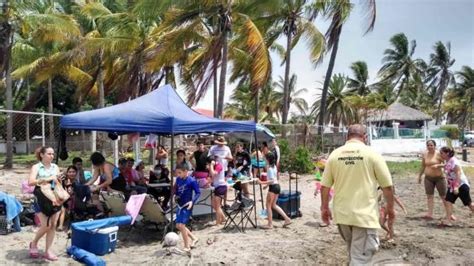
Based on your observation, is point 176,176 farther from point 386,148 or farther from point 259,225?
point 386,148

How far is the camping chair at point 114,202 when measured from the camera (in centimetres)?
820

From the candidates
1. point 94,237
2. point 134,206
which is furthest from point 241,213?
point 94,237

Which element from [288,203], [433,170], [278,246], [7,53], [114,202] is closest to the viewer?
[278,246]

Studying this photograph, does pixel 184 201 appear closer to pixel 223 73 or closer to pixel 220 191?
pixel 220 191

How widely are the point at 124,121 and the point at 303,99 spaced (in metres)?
53.2

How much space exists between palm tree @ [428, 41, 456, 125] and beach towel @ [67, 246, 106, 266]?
61617 millimetres

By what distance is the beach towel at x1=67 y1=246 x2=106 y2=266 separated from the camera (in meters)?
6.21

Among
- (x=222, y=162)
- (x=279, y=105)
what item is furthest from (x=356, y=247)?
(x=279, y=105)

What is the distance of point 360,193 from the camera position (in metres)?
4.39

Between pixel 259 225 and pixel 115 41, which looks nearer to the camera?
pixel 259 225

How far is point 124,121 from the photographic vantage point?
7949 mm

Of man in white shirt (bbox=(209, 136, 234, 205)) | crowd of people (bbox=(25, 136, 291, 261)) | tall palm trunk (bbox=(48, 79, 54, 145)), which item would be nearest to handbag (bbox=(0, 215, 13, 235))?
crowd of people (bbox=(25, 136, 291, 261))

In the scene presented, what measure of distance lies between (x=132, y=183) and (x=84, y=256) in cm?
300

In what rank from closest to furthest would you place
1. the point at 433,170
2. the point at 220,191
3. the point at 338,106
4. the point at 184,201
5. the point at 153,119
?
the point at 184,201 < the point at 153,119 < the point at 220,191 < the point at 433,170 < the point at 338,106
